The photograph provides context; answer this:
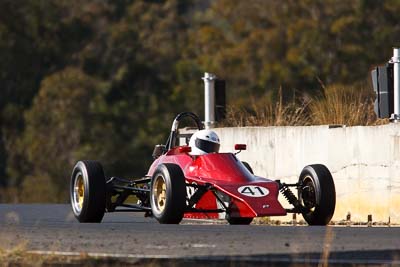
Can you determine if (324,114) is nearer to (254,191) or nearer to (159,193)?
(159,193)

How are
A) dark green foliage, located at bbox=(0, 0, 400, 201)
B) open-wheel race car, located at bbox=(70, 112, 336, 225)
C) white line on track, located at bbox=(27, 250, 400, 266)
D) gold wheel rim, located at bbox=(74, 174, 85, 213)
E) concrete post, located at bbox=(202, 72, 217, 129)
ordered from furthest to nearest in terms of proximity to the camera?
1. dark green foliage, located at bbox=(0, 0, 400, 201)
2. concrete post, located at bbox=(202, 72, 217, 129)
3. gold wheel rim, located at bbox=(74, 174, 85, 213)
4. open-wheel race car, located at bbox=(70, 112, 336, 225)
5. white line on track, located at bbox=(27, 250, 400, 266)

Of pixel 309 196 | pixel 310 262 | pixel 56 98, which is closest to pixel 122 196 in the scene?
pixel 309 196

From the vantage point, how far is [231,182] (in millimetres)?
18266

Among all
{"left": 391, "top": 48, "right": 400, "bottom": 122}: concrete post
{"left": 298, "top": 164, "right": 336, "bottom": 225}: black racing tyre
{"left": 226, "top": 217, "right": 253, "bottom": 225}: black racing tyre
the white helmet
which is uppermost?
{"left": 391, "top": 48, "right": 400, "bottom": 122}: concrete post

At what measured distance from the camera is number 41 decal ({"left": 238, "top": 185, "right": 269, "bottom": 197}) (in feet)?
57.6

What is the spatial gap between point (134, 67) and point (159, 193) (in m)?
43.9

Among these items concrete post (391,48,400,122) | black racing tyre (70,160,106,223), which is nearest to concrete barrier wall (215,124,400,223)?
concrete post (391,48,400,122)

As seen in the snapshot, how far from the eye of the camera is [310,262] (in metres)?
11.7

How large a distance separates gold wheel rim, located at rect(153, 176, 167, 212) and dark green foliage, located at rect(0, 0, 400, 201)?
35.8m

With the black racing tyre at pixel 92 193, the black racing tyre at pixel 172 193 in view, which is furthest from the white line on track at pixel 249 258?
the black racing tyre at pixel 92 193

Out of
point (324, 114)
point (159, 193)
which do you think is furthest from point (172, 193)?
point (324, 114)

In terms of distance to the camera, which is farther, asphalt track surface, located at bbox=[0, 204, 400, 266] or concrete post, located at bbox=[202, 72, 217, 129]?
concrete post, located at bbox=[202, 72, 217, 129]

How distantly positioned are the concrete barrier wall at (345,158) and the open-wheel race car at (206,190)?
120 centimetres

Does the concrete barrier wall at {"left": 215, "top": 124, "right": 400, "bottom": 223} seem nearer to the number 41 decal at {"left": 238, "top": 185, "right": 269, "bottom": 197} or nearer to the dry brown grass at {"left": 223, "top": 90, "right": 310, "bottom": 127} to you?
the dry brown grass at {"left": 223, "top": 90, "right": 310, "bottom": 127}
